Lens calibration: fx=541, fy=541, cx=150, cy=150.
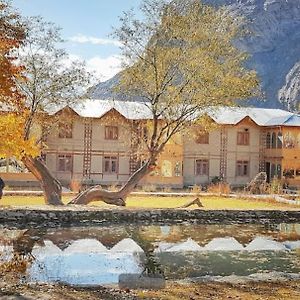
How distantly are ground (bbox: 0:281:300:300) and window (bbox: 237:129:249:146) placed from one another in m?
32.8

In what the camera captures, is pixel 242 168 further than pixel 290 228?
Yes

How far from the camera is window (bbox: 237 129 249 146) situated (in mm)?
41722

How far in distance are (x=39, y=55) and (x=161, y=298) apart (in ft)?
53.2

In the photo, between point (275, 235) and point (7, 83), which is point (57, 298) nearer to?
point (7, 83)

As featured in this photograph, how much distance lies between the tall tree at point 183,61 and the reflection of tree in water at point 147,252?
6648mm

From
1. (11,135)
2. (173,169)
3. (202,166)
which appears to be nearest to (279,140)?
(202,166)

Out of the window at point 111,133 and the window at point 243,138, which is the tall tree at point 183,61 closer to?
the window at point 111,133

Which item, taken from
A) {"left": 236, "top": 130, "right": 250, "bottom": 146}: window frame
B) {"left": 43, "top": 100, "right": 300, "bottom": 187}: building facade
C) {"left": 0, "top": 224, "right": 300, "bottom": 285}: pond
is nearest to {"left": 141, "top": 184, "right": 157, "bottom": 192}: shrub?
{"left": 43, "top": 100, "right": 300, "bottom": 187}: building facade

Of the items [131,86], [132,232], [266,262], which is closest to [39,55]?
[131,86]

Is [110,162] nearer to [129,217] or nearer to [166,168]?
[166,168]

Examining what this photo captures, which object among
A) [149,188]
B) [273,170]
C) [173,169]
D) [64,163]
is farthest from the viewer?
[273,170]

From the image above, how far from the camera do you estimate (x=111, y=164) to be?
3900 cm

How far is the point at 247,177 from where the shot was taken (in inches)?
1660

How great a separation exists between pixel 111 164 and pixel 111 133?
2234mm
